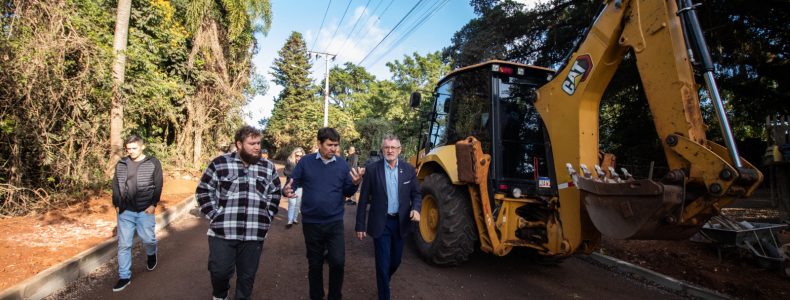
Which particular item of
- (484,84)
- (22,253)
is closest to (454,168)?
(484,84)

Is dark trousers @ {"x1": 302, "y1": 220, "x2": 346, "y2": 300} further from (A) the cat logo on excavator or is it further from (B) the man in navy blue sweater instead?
(A) the cat logo on excavator

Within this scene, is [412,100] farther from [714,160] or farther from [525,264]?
[714,160]

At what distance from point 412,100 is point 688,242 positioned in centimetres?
477

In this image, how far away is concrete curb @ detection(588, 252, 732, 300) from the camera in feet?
14.2

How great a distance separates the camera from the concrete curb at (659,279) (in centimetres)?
432

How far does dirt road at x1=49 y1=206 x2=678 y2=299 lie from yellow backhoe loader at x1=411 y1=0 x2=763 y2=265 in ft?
1.37

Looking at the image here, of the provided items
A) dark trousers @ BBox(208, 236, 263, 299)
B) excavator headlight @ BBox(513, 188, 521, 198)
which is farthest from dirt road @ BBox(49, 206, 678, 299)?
excavator headlight @ BBox(513, 188, 521, 198)

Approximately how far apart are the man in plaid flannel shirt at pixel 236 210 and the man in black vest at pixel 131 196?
153cm

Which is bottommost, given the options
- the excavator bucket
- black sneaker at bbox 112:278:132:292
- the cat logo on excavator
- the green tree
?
black sneaker at bbox 112:278:132:292

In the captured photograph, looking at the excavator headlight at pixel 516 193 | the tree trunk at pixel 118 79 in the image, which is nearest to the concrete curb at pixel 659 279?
the excavator headlight at pixel 516 193

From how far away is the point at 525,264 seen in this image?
18.0 feet

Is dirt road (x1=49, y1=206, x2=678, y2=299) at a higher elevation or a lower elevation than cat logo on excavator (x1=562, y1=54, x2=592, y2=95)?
lower

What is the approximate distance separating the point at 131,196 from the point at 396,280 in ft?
9.92

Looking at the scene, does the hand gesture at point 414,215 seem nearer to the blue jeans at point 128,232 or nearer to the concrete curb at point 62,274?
the blue jeans at point 128,232
